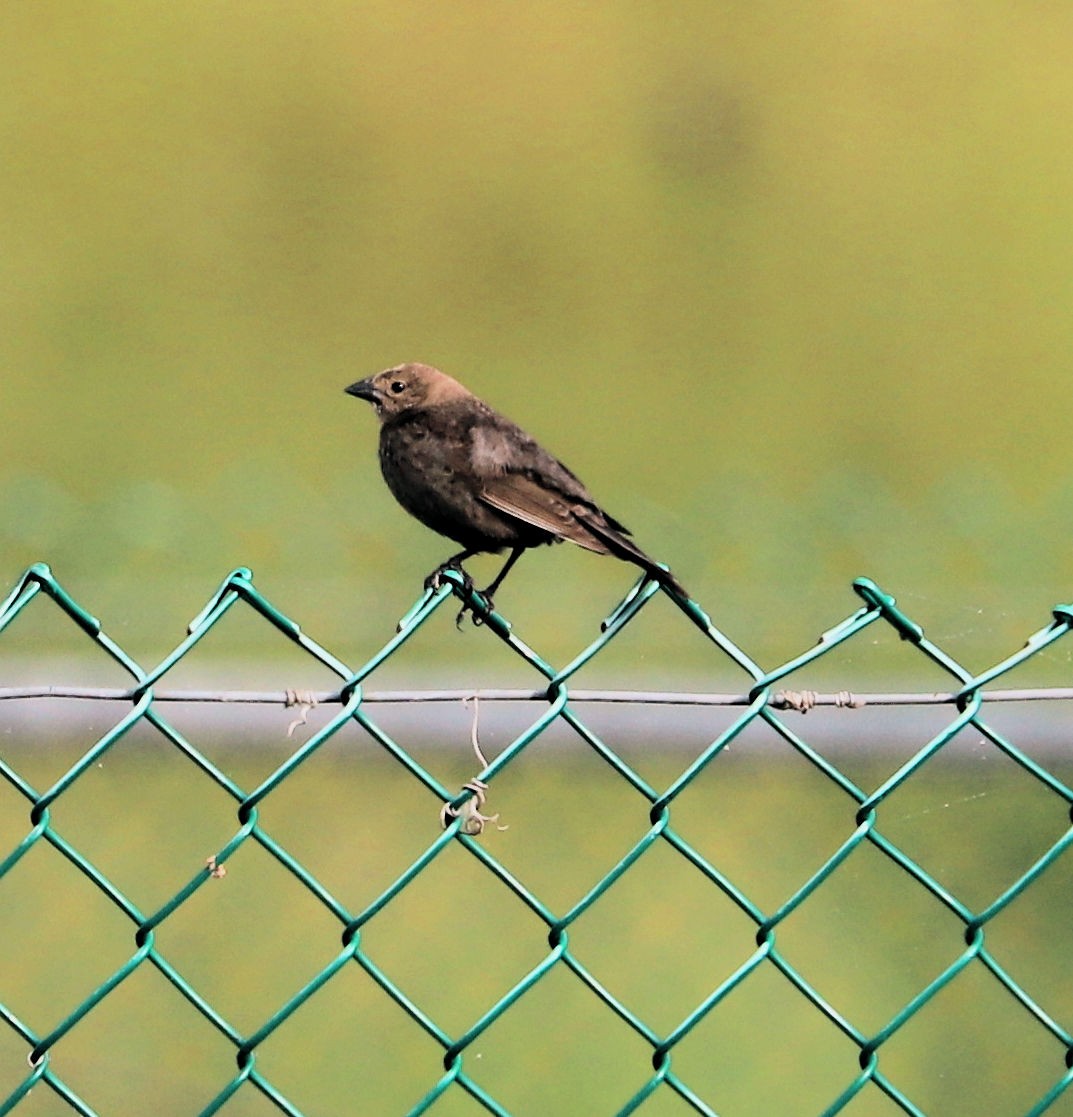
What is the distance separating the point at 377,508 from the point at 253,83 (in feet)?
16.0

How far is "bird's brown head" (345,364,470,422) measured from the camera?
426cm

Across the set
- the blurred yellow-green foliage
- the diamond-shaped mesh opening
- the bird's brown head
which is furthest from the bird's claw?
the blurred yellow-green foliage

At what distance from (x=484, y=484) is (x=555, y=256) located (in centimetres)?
589

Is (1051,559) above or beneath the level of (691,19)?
beneath

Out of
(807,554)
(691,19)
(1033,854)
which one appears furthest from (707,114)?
(1033,854)

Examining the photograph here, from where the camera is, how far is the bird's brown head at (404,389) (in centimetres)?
426

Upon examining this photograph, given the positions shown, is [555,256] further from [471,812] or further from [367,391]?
[471,812]

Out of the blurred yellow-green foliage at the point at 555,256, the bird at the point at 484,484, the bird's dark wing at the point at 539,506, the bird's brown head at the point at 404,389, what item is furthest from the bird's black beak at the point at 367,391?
the blurred yellow-green foliage at the point at 555,256

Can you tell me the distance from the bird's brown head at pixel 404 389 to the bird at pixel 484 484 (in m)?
0.13

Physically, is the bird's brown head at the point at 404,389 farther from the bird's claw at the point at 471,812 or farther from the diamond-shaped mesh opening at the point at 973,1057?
the bird's claw at the point at 471,812

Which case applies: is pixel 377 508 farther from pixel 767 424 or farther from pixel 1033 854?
pixel 767 424

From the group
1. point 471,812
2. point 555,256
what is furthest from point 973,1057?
point 555,256

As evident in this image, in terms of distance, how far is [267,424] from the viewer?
8.42 metres

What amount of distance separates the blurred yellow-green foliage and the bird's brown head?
2028 mm
